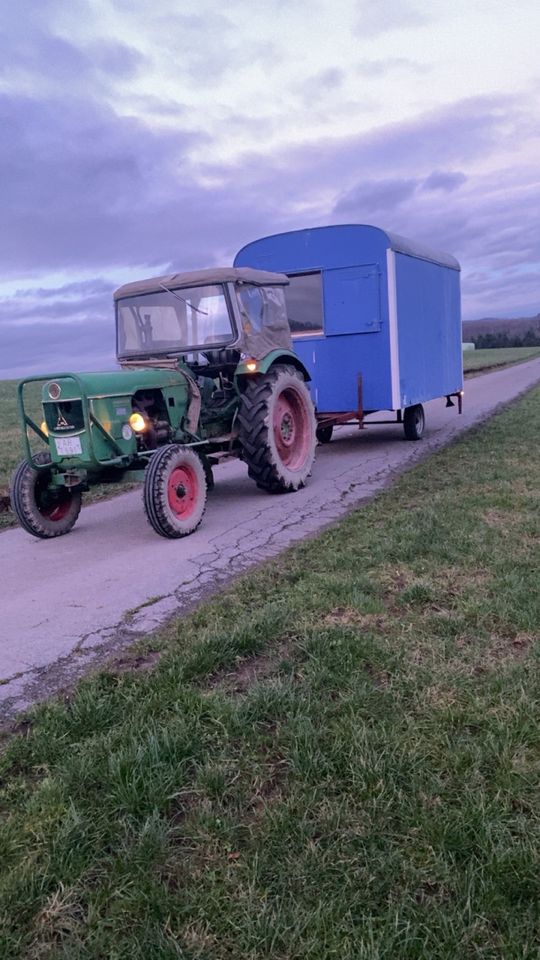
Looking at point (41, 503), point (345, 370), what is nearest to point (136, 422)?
point (41, 503)

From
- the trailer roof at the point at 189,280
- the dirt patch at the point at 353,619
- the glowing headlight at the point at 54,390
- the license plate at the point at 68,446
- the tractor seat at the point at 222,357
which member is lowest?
the dirt patch at the point at 353,619

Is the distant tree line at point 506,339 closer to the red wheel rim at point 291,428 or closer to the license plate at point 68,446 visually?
the red wheel rim at point 291,428

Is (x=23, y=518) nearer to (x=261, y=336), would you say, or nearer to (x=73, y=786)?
(x=261, y=336)

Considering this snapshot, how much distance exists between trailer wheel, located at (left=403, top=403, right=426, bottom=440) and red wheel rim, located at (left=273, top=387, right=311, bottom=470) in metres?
3.63

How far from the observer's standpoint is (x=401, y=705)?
3236mm

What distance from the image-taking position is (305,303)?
1073 centimetres

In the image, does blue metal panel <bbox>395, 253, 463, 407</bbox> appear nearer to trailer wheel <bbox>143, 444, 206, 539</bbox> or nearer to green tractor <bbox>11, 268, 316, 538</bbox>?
green tractor <bbox>11, 268, 316, 538</bbox>

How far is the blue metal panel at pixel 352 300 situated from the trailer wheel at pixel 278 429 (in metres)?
1.90

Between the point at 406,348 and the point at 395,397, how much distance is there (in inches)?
32.8

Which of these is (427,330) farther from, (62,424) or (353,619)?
(353,619)

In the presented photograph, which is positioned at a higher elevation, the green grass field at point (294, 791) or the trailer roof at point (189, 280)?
the trailer roof at point (189, 280)

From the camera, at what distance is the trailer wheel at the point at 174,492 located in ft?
20.7

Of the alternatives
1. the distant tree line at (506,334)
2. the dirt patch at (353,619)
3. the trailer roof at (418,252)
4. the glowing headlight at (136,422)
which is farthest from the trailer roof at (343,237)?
the distant tree line at (506,334)

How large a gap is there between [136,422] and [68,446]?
66 centimetres
